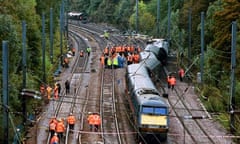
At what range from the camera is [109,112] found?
42.3 m

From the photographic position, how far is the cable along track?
1400 inches

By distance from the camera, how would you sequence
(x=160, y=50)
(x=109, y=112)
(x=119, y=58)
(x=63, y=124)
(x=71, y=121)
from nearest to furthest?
(x=63, y=124) < (x=71, y=121) < (x=109, y=112) < (x=160, y=50) < (x=119, y=58)

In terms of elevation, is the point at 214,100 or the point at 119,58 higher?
the point at 119,58

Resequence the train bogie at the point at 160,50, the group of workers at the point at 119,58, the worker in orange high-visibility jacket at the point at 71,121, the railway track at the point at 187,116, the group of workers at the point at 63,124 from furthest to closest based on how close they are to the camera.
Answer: the train bogie at the point at 160,50
the group of workers at the point at 119,58
the worker in orange high-visibility jacket at the point at 71,121
the railway track at the point at 187,116
the group of workers at the point at 63,124

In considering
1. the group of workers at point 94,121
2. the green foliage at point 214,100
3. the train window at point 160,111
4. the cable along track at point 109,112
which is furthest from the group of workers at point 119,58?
the train window at point 160,111

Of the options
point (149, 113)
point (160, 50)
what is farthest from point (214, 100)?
point (160, 50)

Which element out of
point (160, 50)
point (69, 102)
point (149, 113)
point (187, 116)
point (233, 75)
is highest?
point (233, 75)

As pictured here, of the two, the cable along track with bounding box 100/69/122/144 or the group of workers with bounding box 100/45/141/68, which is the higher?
the group of workers with bounding box 100/45/141/68

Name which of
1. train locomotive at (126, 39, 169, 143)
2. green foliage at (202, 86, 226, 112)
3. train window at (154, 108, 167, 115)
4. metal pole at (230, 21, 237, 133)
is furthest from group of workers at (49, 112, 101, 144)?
green foliage at (202, 86, 226, 112)

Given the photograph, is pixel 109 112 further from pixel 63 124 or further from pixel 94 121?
pixel 63 124

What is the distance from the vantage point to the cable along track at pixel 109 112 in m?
35.6

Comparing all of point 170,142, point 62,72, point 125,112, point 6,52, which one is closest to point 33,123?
point 125,112

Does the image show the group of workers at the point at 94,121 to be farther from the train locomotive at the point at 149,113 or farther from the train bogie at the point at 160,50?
the train bogie at the point at 160,50

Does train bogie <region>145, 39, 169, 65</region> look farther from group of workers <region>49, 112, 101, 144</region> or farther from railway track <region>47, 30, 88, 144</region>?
group of workers <region>49, 112, 101, 144</region>
